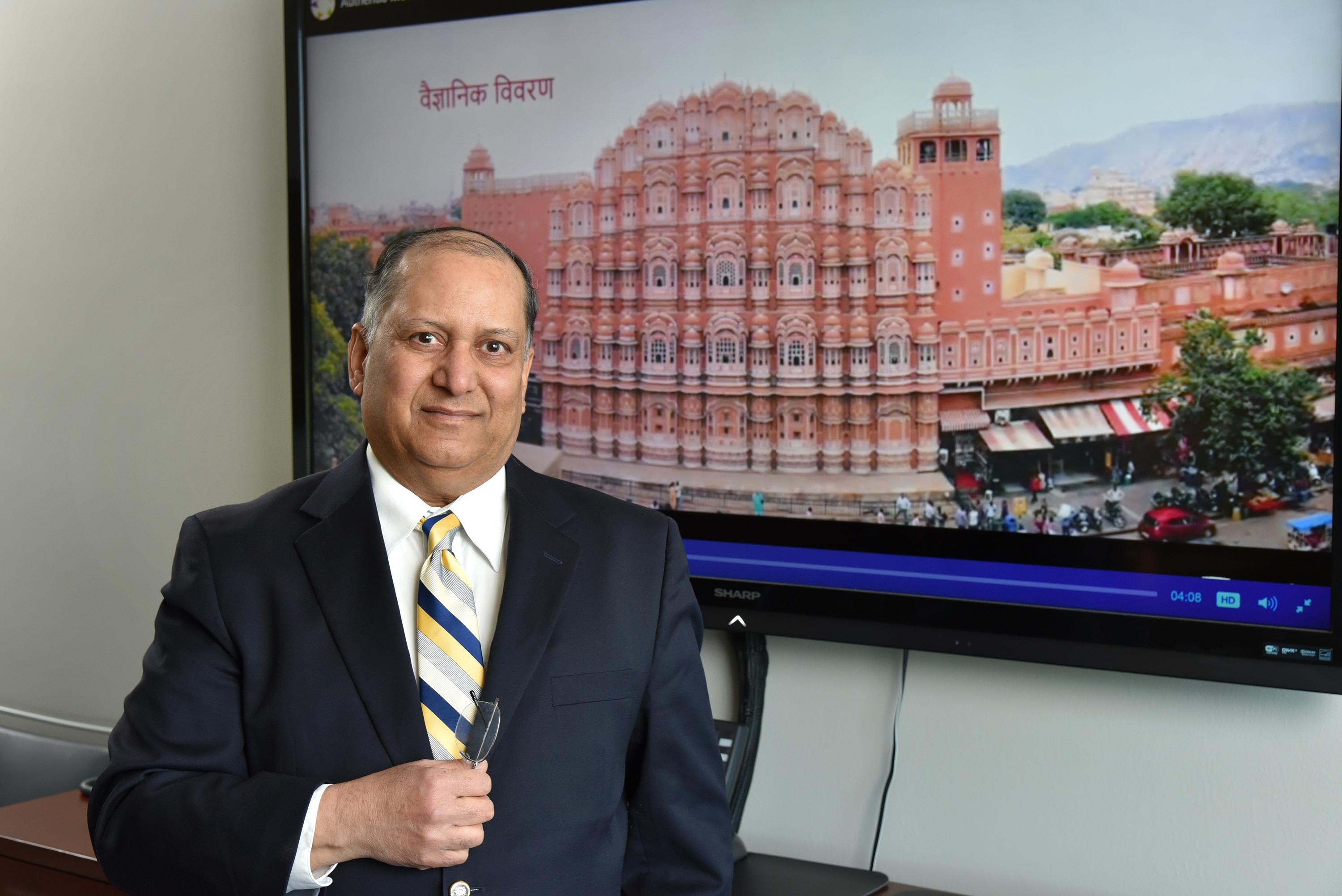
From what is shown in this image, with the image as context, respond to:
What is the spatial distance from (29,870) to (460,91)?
1750 mm

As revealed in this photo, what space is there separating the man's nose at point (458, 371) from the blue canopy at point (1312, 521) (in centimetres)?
124

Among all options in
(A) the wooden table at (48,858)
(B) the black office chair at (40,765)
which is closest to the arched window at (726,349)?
(A) the wooden table at (48,858)

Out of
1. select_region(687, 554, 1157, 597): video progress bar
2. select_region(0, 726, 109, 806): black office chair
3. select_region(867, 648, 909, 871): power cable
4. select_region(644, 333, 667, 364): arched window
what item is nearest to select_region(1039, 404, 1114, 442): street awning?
select_region(687, 554, 1157, 597): video progress bar

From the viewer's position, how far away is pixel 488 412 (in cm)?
149

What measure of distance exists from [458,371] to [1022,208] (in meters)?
1.03

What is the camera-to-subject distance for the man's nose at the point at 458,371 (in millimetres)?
1449

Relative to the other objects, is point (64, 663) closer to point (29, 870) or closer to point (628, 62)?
point (29, 870)

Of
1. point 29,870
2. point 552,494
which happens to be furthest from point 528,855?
point 29,870

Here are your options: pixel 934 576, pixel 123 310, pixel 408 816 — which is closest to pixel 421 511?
pixel 408 816

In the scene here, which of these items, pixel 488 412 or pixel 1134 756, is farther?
pixel 1134 756

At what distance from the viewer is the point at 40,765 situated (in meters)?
2.88

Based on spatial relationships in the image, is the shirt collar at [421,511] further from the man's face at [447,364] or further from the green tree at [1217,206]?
the green tree at [1217,206]

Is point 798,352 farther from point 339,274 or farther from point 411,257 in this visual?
point 339,274

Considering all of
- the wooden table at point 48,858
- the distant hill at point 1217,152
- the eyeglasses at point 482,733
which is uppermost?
the distant hill at point 1217,152
